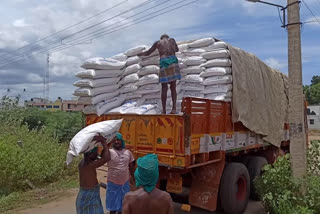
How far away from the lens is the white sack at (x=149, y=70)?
5918 millimetres

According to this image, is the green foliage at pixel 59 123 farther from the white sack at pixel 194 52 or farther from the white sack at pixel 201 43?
the white sack at pixel 201 43

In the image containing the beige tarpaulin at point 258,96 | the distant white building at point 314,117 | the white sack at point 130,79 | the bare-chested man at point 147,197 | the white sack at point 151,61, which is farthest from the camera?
the distant white building at point 314,117

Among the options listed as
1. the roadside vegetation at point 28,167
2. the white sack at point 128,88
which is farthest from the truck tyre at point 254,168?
the roadside vegetation at point 28,167

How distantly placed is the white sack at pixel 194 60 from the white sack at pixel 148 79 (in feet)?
1.97

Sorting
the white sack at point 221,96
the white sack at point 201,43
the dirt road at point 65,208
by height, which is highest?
the white sack at point 201,43

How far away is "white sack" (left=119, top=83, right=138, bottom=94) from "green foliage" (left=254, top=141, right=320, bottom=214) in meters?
2.67

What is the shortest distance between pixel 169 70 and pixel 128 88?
104 cm

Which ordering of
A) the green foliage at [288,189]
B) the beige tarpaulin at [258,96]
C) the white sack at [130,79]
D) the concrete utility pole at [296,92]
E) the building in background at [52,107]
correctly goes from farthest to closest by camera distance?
the building in background at [52,107], the white sack at [130,79], the beige tarpaulin at [258,96], the concrete utility pole at [296,92], the green foliage at [288,189]

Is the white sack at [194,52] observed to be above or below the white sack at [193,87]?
above

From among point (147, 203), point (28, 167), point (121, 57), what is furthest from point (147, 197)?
point (28, 167)

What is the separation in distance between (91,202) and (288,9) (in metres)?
3.79

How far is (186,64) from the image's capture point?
231 inches

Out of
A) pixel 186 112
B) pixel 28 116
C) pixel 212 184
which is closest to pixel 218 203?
pixel 212 184

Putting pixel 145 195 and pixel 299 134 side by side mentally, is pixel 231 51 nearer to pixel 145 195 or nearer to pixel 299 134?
pixel 299 134
